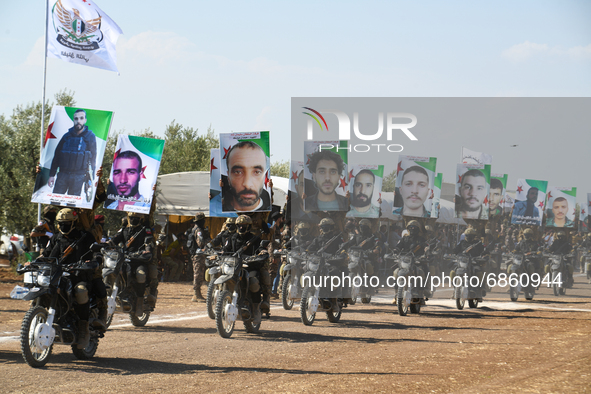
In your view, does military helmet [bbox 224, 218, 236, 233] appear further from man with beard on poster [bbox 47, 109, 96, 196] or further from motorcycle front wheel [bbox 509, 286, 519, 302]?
motorcycle front wheel [bbox 509, 286, 519, 302]

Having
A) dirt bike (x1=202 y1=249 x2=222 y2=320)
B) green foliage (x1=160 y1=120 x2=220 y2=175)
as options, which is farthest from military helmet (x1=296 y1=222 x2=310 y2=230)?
green foliage (x1=160 y1=120 x2=220 y2=175)

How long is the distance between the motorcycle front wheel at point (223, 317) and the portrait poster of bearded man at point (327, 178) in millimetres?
5542

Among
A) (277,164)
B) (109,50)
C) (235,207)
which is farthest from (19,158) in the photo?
(277,164)

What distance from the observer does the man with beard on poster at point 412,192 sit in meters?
17.5

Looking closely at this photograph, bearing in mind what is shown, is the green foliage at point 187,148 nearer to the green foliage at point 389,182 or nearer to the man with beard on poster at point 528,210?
the green foliage at point 389,182

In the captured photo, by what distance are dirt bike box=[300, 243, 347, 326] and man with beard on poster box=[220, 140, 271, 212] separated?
1649 millimetres

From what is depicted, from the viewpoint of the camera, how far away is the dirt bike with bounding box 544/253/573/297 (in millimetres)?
22469

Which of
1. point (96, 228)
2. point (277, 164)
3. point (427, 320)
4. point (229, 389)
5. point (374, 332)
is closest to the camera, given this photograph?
point (229, 389)

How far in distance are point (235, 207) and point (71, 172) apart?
3682 millimetres

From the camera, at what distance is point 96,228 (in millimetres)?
9422

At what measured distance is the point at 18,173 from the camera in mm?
24094

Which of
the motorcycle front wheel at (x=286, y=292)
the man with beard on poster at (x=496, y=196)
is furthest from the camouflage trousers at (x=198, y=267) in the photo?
the man with beard on poster at (x=496, y=196)

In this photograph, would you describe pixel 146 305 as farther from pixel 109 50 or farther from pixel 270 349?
pixel 109 50

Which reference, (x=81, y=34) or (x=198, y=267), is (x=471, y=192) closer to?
(x=198, y=267)
